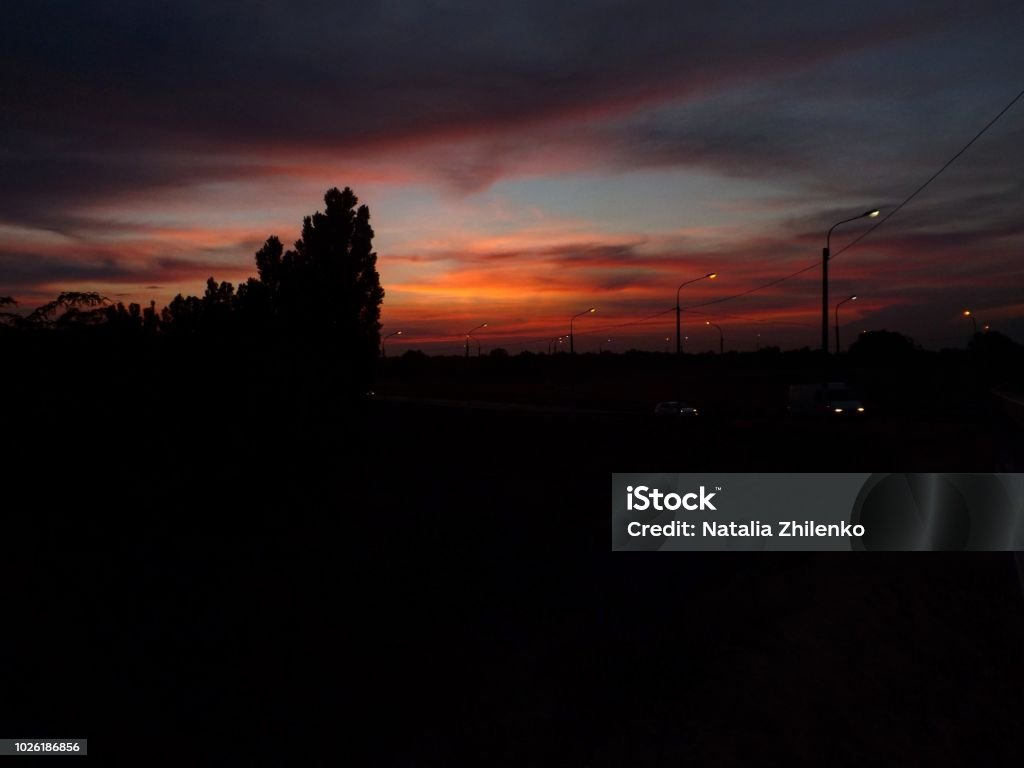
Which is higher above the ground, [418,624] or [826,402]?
[826,402]

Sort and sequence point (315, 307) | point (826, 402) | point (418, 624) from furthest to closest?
point (826, 402), point (315, 307), point (418, 624)

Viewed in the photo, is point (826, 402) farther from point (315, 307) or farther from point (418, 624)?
point (418, 624)

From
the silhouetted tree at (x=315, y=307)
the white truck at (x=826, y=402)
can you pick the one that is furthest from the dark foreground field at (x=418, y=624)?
the white truck at (x=826, y=402)

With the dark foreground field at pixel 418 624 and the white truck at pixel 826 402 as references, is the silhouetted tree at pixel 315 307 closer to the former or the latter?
the dark foreground field at pixel 418 624

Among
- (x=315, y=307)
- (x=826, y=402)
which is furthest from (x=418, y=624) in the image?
(x=826, y=402)

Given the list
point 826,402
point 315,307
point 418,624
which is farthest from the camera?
point 826,402

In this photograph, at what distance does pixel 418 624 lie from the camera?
12.4m

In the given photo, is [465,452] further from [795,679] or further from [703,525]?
[795,679]

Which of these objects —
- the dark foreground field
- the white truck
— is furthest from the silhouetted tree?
the white truck

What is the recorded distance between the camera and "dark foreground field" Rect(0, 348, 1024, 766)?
973cm

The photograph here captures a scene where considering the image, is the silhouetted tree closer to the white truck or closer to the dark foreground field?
the dark foreground field

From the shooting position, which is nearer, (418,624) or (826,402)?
(418,624)

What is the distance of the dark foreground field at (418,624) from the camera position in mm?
9727

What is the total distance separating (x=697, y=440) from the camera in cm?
2475
